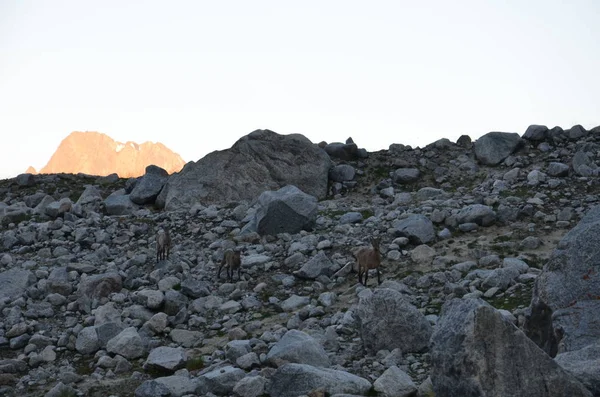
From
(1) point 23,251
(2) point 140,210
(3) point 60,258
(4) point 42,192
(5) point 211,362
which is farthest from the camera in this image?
(4) point 42,192

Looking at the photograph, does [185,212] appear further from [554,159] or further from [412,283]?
[554,159]

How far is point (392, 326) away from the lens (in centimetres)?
1232

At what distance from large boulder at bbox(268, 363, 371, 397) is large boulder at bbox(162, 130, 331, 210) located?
56.0 feet

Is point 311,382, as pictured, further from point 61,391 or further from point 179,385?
point 61,391

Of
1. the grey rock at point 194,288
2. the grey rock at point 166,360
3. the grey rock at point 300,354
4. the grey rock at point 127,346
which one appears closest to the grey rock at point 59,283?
the grey rock at point 194,288

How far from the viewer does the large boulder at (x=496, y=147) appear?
2867 centimetres

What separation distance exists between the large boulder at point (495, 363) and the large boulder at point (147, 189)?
21.7 m

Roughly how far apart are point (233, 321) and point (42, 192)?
1766 cm

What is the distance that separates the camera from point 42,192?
3038 cm

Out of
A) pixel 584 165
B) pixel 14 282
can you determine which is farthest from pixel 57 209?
pixel 584 165

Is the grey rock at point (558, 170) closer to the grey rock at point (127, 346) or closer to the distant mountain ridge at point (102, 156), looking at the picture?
the grey rock at point (127, 346)

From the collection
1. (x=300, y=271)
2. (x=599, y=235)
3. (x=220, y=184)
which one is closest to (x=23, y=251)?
(x=220, y=184)

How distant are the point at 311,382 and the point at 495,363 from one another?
2.98 metres

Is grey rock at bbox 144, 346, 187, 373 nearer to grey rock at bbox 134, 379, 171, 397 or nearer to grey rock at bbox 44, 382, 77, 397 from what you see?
grey rock at bbox 44, 382, 77, 397
